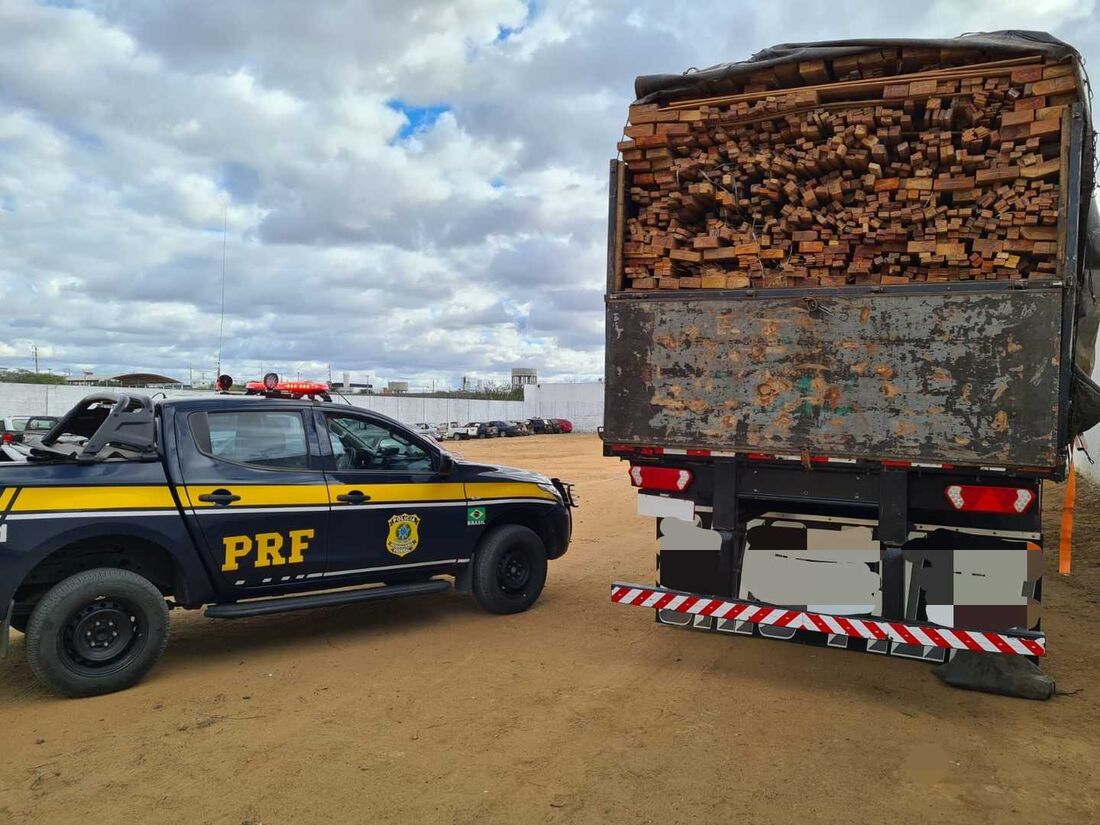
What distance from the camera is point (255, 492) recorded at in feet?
17.6

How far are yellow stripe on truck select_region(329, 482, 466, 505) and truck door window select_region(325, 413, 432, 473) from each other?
17 centimetres

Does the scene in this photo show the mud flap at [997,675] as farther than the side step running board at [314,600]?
No

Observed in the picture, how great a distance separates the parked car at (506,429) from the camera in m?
51.9

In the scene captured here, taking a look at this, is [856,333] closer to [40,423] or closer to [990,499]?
[990,499]

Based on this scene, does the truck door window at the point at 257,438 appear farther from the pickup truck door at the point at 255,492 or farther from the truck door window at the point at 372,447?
the truck door window at the point at 372,447

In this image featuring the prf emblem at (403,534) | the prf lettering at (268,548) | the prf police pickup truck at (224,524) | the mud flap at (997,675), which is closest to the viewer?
the prf police pickup truck at (224,524)

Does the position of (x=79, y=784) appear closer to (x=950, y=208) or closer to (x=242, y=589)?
(x=242, y=589)

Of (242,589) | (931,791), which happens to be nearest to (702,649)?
(931,791)

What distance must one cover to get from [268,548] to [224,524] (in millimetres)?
342

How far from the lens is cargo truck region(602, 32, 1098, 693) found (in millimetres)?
4438

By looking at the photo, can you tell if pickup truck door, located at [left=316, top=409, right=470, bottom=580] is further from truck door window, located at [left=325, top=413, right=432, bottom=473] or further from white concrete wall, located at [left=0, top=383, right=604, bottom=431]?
white concrete wall, located at [left=0, top=383, right=604, bottom=431]

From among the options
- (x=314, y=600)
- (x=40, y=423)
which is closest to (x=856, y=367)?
(x=314, y=600)

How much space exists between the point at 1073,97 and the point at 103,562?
244 inches

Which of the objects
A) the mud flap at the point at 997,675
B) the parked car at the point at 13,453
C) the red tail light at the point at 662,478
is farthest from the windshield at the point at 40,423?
the mud flap at the point at 997,675
